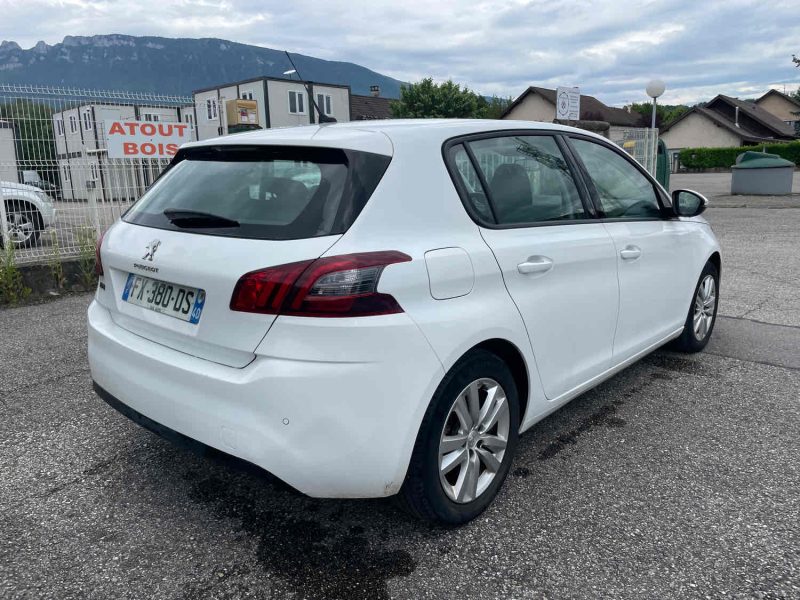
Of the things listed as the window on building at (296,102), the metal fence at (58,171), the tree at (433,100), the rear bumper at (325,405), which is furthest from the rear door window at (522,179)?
the window on building at (296,102)

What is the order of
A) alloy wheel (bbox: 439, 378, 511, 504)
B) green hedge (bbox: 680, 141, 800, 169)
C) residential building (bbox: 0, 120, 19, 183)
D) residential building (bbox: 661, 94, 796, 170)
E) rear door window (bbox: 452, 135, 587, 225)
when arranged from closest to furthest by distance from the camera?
alloy wheel (bbox: 439, 378, 511, 504) → rear door window (bbox: 452, 135, 587, 225) → residential building (bbox: 0, 120, 19, 183) → green hedge (bbox: 680, 141, 800, 169) → residential building (bbox: 661, 94, 796, 170)

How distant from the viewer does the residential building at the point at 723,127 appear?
5872cm

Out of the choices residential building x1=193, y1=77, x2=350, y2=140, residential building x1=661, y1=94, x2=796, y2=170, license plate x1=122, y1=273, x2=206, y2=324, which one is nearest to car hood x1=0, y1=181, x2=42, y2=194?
license plate x1=122, y1=273, x2=206, y2=324

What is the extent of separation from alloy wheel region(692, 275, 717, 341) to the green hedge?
48372mm

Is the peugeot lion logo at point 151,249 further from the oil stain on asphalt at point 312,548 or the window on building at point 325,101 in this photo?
the window on building at point 325,101

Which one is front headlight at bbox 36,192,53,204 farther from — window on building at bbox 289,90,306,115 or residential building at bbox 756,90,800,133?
residential building at bbox 756,90,800,133

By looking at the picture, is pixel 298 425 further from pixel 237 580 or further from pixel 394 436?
pixel 237 580

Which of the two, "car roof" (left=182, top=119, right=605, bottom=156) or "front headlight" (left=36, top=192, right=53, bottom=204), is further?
"front headlight" (left=36, top=192, right=53, bottom=204)

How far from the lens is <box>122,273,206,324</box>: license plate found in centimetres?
237

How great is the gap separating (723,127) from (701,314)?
62.6 metres

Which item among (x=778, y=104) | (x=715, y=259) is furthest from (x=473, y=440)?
(x=778, y=104)

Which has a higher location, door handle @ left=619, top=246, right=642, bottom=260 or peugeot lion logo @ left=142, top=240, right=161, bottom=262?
peugeot lion logo @ left=142, top=240, right=161, bottom=262

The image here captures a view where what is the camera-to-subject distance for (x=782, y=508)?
2729 millimetres

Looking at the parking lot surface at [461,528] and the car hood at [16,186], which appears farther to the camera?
the car hood at [16,186]
